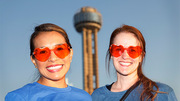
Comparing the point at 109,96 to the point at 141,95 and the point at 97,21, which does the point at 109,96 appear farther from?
the point at 97,21

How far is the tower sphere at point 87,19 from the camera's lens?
49812 millimetres

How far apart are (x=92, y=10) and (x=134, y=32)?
48.8m

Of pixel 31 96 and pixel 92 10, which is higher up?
pixel 92 10

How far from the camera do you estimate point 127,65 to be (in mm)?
3660

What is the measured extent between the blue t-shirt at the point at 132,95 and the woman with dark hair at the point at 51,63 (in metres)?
0.30

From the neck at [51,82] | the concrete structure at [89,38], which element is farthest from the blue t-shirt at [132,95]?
the concrete structure at [89,38]

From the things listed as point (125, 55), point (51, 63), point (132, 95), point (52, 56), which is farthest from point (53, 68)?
point (132, 95)

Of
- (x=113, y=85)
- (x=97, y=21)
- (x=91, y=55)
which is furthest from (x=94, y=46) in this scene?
(x=113, y=85)

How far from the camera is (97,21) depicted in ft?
169

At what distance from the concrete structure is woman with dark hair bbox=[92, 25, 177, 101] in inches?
1639

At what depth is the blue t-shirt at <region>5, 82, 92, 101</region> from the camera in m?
3.08

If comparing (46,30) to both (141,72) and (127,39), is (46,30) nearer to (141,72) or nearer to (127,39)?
(127,39)

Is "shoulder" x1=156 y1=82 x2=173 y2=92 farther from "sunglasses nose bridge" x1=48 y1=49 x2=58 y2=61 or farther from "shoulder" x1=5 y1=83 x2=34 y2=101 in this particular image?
"shoulder" x1=5 y1=83 x2=34 y2=101

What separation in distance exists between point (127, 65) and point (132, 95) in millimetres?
508
